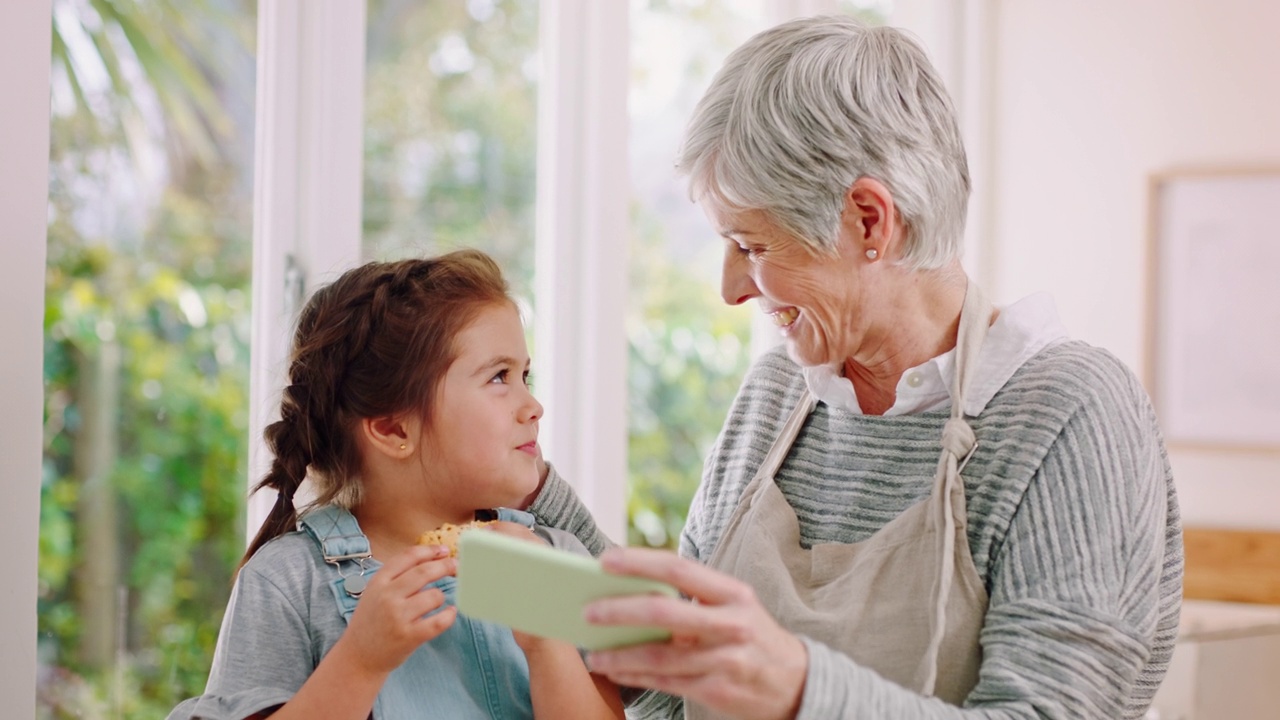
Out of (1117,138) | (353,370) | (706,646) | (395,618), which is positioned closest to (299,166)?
(353,370)

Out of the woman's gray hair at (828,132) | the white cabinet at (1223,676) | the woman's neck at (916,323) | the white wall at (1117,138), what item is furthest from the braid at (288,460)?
the white wall at (1117,138)

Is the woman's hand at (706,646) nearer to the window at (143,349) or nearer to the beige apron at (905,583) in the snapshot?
the beige apron at (905,583)

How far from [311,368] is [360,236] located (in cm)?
63

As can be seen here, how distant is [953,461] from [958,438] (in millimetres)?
27

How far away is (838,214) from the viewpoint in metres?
1.41

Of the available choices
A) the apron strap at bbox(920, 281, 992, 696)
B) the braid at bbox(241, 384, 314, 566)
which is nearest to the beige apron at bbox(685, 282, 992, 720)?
the apron strap at bbox(920, 281, 992, 696)

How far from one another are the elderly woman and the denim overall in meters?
0.23

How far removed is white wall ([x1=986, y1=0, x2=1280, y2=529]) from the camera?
10.1ft

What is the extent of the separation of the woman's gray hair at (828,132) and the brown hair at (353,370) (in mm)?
368

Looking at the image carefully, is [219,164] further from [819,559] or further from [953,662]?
[953,662]

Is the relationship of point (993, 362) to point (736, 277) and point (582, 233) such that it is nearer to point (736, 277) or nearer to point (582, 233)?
point (736, 277)

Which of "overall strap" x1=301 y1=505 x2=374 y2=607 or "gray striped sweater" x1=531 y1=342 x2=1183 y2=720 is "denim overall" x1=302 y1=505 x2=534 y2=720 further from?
"gray striped sweater" x1=531 y1=342 x2=1183 y2=720

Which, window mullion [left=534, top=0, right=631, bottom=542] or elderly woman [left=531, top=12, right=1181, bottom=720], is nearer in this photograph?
elderly woman [left=531, top=12, right=1181, bottom=720]

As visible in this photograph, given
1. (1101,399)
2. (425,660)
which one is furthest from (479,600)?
(1101,399)
